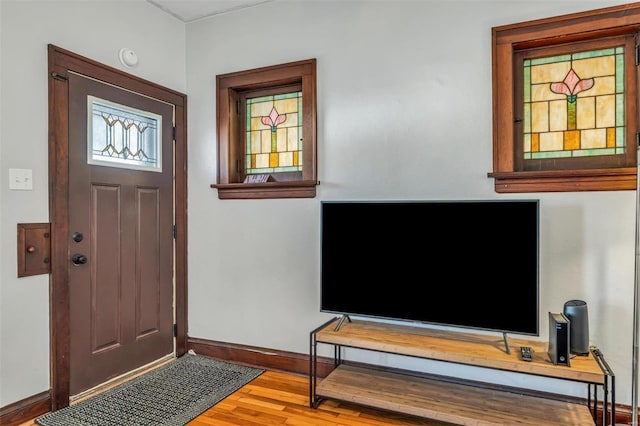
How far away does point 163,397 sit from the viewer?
2600 millimetres

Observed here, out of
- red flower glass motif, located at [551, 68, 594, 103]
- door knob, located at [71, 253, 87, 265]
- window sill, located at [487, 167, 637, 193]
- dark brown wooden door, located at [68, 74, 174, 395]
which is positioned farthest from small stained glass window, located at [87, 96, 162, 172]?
red flower glass motif, located at [551, 68, 594, 103]

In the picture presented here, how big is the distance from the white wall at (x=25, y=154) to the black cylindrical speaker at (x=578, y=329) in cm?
295

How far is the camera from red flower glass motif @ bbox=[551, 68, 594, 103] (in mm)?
2369

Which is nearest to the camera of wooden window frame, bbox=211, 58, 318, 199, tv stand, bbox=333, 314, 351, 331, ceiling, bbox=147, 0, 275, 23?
tv stand, bbox=333, 314, 351, 331

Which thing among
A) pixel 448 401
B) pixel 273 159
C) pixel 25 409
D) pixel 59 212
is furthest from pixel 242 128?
pixel 448 401

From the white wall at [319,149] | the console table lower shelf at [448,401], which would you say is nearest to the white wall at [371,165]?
the white wall at [319,149]

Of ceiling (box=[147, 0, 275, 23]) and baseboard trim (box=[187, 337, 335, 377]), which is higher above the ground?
ceiling (box=[147, 0, 275, 23])

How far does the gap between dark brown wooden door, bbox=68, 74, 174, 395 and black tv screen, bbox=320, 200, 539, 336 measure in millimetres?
1423

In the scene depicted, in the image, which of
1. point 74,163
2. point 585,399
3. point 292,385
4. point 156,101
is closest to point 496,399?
point 585,399

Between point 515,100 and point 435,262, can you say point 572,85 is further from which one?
point 435,262

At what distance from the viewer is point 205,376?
2.94 meters

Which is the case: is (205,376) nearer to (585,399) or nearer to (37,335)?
(37,335)

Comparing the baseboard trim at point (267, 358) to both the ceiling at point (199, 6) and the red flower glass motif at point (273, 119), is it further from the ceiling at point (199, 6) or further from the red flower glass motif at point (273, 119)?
the ceiling at point (199, 6)

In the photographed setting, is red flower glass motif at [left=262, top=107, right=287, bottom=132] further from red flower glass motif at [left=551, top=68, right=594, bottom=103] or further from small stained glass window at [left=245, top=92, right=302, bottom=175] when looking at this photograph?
red flower glass motif at [left=551, top=68, right=594, bottom=103]
